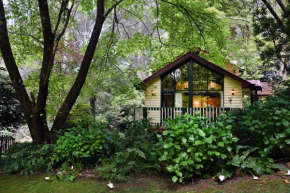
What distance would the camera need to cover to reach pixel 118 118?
17000mm

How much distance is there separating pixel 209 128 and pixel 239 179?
90 centimetres

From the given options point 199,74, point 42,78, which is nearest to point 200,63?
point 199,74

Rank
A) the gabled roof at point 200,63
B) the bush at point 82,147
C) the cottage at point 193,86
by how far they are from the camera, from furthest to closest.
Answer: the cottage at point 193,86 → the gabled roof at point 200,63 → the bush at point 82,147

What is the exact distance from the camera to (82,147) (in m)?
4.70

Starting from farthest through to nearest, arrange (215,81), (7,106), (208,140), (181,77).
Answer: (181,77)
(215,81)
(7,106)
(208,140)

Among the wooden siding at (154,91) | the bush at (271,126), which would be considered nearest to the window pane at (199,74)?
the wooden siding at (154,91)

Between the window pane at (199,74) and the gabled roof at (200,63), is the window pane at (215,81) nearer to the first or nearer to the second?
the window pane at (199,74)

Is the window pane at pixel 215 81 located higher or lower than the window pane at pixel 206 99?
higher

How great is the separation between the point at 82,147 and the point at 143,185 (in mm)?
1542

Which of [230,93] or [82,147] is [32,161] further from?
[230,93]

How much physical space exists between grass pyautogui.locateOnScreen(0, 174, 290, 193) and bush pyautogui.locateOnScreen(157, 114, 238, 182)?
0.80 ft

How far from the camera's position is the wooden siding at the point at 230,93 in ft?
41.6

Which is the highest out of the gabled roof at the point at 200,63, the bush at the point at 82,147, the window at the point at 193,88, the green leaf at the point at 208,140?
the gabled roof at the point at 200,63

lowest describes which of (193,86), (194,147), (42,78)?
(194,147)
